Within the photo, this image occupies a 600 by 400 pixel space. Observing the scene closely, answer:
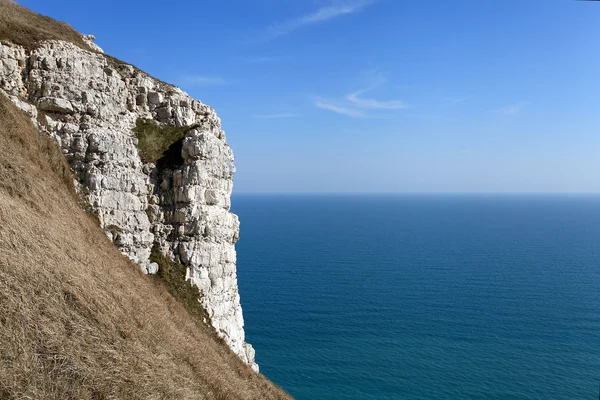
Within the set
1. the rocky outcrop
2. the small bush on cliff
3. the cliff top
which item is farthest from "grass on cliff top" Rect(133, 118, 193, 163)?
the small bush on cliff

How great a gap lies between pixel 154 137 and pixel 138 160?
2642 millimetres

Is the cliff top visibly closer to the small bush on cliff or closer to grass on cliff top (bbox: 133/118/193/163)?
the small bush on cliff

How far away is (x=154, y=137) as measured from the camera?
Answer: 31328 millimetres

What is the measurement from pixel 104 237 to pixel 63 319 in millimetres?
13150

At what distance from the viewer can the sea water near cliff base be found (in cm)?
5262

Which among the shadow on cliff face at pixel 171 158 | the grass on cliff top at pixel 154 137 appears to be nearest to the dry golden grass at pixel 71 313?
the grass on cliff top at pixel 154 137

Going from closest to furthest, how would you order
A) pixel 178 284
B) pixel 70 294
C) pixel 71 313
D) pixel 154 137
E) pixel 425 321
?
1. pixel 71 313
2. pixel 70 294
3. pixel 178 284
4. pixel 154 137
5. pixel 425 321

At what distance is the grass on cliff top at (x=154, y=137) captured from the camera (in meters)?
30.5

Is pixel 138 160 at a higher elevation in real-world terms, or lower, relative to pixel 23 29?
lower

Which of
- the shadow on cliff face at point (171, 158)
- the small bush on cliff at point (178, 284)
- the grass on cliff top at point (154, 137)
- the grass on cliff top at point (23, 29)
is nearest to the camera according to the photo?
the grass on cliff top at point (23, 29)

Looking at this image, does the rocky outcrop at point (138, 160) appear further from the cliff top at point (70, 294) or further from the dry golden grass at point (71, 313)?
the dry golden grass at point (71, 313)

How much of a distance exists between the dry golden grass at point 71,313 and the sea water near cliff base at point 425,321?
112ft

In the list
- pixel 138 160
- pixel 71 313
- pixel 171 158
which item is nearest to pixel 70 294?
pixel 71 313

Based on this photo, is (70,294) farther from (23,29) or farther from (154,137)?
(23,29)
